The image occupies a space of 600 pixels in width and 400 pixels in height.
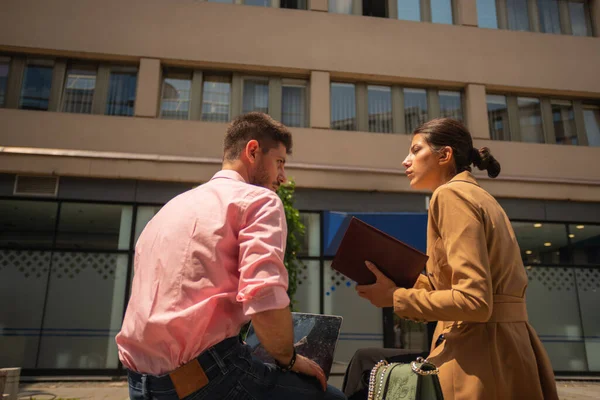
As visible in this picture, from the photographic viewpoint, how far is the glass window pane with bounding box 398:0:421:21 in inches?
490

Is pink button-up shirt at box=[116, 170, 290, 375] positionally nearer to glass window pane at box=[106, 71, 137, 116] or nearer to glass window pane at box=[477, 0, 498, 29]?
glass window pane at box=[106, 71, 137, 116]

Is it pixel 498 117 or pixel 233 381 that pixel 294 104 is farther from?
pixel 233 381

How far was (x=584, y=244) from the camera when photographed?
38.5 ft

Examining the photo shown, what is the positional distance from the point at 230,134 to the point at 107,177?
30.2ft

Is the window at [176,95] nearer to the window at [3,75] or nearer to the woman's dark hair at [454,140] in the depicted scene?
the window at [3,75]

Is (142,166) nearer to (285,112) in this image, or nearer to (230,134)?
(285,112)

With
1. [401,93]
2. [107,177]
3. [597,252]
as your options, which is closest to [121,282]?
[107,177]

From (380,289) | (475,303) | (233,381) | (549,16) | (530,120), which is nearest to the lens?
(233,381)

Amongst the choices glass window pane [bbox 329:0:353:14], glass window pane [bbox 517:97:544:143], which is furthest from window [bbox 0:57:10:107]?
glass window pane [bbox 517:97:544:143]

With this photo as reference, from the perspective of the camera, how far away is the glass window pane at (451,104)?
12164mm

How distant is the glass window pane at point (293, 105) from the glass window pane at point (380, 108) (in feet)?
Answer: 5.60

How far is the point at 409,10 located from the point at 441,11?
902 mm

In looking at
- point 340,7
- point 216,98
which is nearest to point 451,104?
point 340,7

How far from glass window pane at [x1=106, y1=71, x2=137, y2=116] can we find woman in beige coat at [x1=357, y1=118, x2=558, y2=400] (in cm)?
1020
